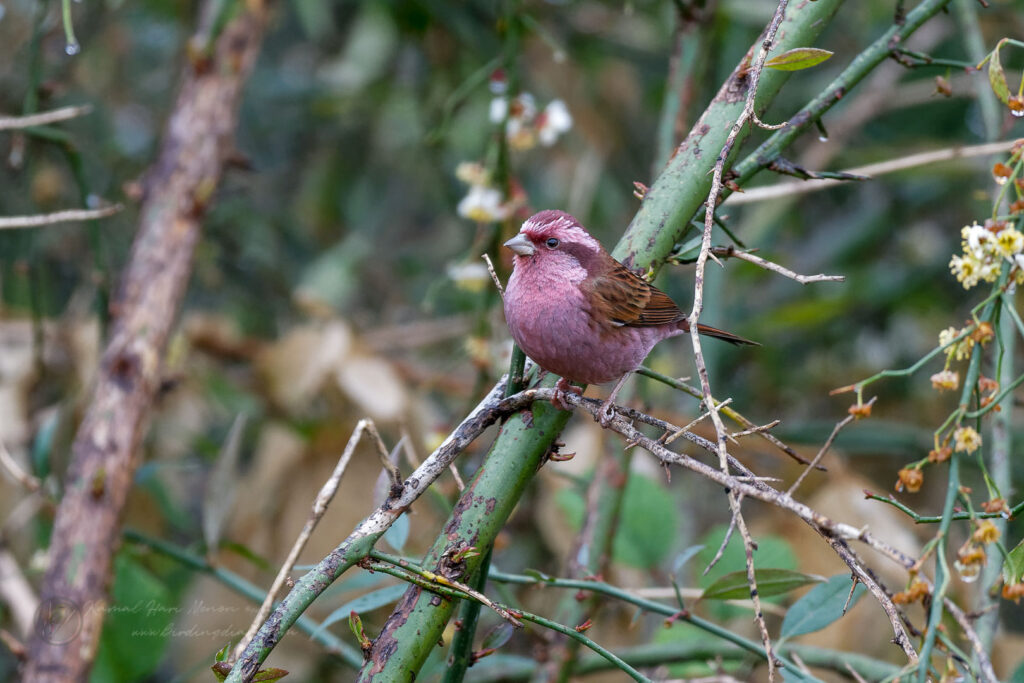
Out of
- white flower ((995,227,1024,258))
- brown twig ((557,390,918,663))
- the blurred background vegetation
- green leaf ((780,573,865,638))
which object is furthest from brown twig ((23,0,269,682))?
white flower ((995,227,1024,258))

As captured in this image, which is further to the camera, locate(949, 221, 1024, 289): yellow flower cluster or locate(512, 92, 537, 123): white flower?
locate(512, 92, 537, 123): white flower

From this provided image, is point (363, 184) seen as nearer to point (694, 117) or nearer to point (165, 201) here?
point (165, 201)

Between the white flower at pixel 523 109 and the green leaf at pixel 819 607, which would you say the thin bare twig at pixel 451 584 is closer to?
the green leaf at pixel 819 607

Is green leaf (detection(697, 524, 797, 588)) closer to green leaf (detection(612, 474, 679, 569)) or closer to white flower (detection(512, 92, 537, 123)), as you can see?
green leaf (detection(612, 474, 679, 569))

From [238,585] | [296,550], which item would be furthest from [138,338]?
[296,550]

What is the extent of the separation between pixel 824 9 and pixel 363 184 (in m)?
3.78

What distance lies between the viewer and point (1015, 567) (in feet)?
4.91

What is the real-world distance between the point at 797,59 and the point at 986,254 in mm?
477

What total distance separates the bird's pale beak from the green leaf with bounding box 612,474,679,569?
97 centimetres

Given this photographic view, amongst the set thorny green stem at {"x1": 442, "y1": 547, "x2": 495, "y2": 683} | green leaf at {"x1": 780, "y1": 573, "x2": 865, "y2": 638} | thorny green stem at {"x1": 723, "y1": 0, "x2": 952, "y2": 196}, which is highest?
thorny green stem at {"x1": 723, "y1": 0, "x2": 952, "y2": 196}

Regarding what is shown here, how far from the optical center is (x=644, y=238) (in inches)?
75.5

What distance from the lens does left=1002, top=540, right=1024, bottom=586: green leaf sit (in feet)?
4.83

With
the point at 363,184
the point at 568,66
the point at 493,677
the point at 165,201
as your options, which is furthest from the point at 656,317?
the point at 363,184

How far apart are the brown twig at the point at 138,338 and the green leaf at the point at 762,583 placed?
1741mm
